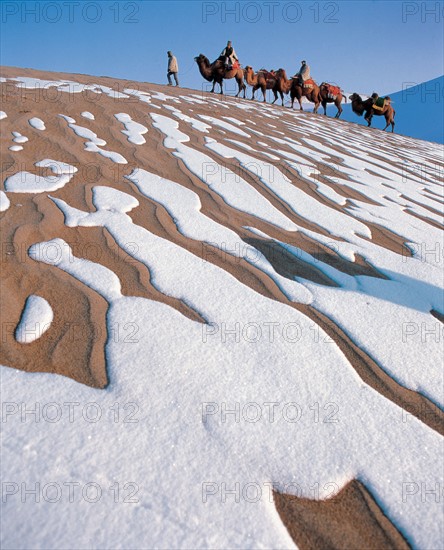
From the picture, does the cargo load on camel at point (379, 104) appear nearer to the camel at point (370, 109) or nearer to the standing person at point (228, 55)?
the camel at point (370, 109)

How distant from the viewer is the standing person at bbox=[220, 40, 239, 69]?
481 inches

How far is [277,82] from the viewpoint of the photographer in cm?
1349

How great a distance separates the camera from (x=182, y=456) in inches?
40.9

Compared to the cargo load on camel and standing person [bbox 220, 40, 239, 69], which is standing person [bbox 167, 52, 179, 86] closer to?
standing person [bbox 220, 40, 239, 69]

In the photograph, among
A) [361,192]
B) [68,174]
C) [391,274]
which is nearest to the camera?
[391,274]

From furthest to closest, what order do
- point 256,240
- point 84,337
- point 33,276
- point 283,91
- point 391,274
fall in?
point 283,91 < point 256,240 < point 391,274 < point 33,276 < point 84,337

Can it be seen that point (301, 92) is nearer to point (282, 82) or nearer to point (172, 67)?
point (282, 82)

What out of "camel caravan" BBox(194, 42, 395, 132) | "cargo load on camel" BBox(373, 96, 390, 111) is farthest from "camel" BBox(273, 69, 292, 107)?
"cargo load on camel" BBox(373, 96, 390, 111)

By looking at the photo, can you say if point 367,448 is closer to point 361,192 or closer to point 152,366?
point 152,366

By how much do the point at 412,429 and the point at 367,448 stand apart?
0.18 meters

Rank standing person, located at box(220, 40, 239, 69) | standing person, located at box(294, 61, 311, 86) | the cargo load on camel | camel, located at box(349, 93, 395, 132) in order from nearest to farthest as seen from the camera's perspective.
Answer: standing person, located at box(220, 40, 239, 69) → the cargo load on camel → standing person, located at box(294, 61, 311, 86) → camel, located at box(349, 93, 395, 132)

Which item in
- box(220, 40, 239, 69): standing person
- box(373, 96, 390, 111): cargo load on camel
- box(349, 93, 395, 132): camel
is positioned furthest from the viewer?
box(349, 93, 395, 132): camel

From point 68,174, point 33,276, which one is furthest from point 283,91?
point 33,276

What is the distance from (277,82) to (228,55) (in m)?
1.97
